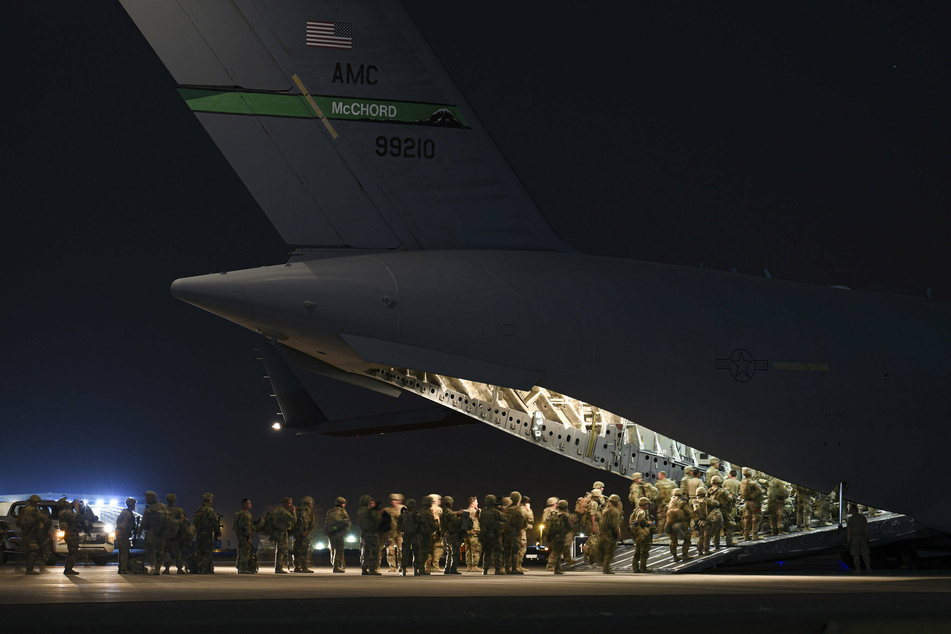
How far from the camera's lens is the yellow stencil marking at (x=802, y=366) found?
1284cm

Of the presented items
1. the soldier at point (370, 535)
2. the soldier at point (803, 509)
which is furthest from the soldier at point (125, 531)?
the soldier at point (803, 509)

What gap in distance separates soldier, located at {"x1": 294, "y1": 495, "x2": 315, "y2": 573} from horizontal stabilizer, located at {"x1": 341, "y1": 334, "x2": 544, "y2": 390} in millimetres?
4715

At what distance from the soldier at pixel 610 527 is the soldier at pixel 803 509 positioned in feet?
10.4

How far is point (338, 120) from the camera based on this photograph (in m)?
12.5

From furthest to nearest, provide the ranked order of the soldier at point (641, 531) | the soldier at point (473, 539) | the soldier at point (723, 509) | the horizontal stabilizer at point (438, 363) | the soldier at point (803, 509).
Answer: the soldier at point (803, 509) → the soldier at point (473, 539) → the soldier at point (723, 509) → the soldier at point (641, 531) → the horizontal stabilizer at point (438, 363)

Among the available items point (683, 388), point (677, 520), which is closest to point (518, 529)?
point (677, 520)

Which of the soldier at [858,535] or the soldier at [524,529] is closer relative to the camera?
the soldier at [858,535]

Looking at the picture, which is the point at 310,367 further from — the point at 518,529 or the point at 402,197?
the point at 518,529

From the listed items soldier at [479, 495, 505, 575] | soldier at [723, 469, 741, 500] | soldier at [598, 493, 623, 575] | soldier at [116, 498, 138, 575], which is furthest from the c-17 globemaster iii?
soldier at [116, 498, 138, 575]

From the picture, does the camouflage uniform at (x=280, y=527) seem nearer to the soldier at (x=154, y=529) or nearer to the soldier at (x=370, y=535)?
the soldier at (x=370, y=535)

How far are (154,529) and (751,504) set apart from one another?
8963 mm

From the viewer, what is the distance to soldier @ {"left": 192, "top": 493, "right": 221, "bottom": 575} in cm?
1503

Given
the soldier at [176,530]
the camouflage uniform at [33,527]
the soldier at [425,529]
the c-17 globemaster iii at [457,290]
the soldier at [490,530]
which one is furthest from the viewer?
the soldier at [176,530]

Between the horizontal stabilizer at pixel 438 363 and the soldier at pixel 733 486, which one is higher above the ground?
the horizontal stabilizer at pixel 438 363
